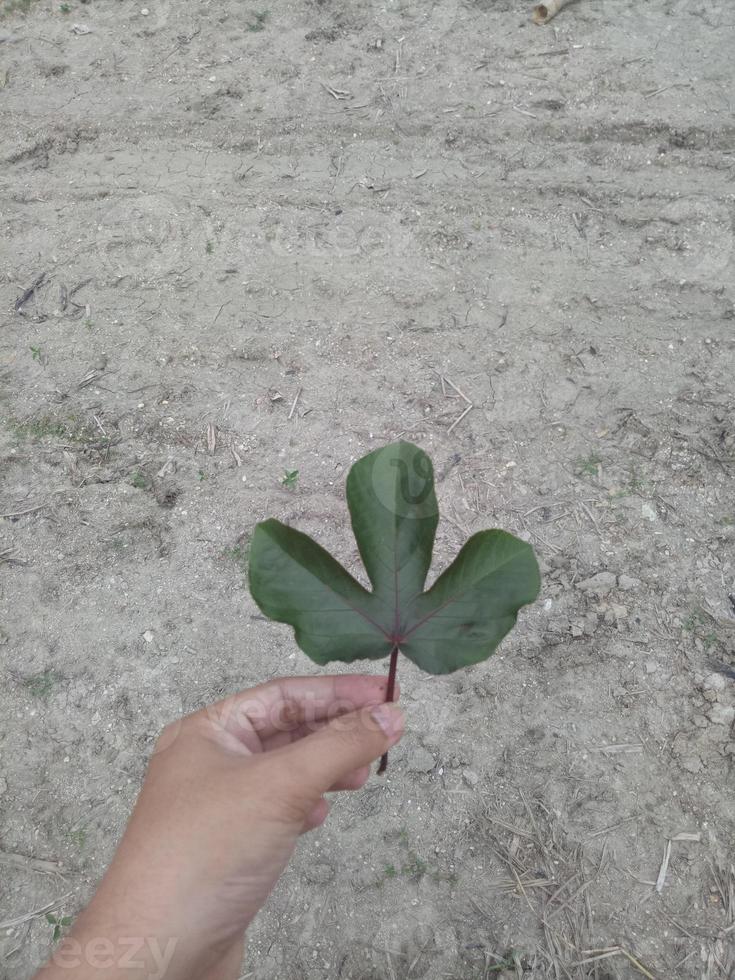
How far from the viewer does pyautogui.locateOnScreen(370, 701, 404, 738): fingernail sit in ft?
4.69

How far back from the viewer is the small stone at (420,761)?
7.34 feet

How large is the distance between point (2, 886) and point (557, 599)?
1978mm

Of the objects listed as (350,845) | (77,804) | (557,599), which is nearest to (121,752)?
(77,804)

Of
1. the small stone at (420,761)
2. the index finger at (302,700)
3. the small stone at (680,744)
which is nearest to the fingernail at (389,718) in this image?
the index finger at (302,700)

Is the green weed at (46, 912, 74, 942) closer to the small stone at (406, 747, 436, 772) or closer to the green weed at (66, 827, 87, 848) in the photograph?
the green weed at (66, 827, 87, 848)

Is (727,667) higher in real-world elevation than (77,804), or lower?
higher

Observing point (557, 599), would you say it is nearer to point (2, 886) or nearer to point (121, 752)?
point (121, 752)

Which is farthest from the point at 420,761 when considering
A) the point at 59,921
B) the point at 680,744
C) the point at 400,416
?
the point at 400,416

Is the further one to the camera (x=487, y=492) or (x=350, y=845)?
(x=487, y=492)

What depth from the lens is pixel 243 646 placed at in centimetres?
246

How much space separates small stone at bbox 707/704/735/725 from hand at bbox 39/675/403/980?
4.17 feet

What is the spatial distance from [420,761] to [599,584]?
2.77 feet

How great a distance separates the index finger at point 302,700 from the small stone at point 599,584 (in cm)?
99

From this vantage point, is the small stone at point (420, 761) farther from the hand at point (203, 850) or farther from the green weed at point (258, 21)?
the green weed at point (258, 21)
